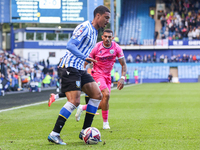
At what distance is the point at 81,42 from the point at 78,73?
0.47 metres

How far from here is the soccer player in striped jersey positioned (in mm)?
5129

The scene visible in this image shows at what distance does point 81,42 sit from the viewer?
5.29m

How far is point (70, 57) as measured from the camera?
17.5 ft

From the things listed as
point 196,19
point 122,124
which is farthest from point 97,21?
point 196,19

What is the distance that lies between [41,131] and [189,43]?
44.3 meters

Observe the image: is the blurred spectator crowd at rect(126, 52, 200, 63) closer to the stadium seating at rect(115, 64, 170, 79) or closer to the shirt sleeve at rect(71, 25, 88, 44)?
the stadium seating at rect(115, 64, 170, 79)

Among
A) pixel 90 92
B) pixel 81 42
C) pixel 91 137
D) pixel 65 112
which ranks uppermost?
pixel 81 42

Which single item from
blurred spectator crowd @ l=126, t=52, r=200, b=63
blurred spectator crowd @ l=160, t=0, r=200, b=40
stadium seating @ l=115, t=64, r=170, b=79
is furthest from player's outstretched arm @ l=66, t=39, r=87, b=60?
blurred spectator crowd @ l=160, t=0, r=200, b=40

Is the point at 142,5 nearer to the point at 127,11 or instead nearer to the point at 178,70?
the point at 127,11

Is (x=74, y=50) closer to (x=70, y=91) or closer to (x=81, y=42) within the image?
(x=81, y=42)

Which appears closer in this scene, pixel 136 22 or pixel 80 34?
pixel 80 34

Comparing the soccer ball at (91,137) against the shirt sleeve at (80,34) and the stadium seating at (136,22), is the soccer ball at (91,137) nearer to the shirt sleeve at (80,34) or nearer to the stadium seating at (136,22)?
the shirt sleeve at (80,34)

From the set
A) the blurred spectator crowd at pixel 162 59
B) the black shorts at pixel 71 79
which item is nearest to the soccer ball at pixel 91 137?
the black shorts at pixel 71 79

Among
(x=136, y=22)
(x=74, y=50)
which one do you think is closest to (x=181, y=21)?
(x=136, y=22)
